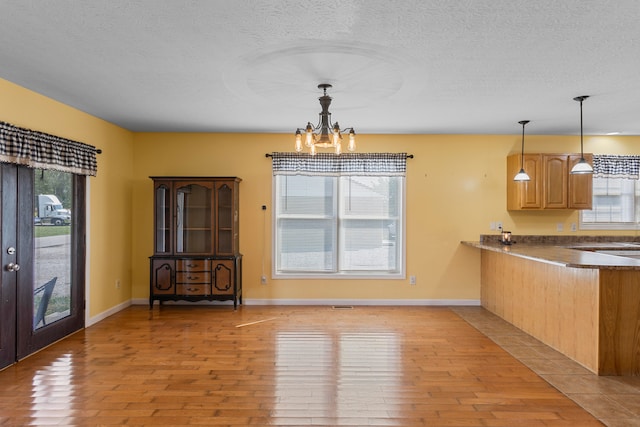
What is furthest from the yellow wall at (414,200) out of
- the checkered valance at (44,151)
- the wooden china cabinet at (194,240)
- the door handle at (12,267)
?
the door handle at (12,267)

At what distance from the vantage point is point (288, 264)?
574 centimetres

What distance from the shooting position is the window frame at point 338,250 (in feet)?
18.7

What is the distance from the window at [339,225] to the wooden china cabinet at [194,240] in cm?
68

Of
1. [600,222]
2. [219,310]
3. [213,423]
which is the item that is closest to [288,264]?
[219,310]

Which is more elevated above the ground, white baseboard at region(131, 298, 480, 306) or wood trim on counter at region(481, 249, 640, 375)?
wood trim on counter at region(481, 249, 640, 375)

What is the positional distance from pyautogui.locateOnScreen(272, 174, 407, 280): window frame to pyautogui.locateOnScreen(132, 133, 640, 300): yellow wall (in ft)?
0.22

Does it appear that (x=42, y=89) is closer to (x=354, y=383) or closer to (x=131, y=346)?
(x=131, y=346)

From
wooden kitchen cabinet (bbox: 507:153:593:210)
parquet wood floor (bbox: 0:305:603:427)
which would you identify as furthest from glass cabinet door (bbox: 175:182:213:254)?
wooden kitchen cabinet (bbox: 507:153:593:210)

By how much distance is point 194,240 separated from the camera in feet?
17.6

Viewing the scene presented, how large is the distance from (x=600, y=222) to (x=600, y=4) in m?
4.45

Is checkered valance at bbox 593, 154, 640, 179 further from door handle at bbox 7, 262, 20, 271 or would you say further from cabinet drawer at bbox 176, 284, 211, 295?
door handle at bbox 7, 262, 20, 271

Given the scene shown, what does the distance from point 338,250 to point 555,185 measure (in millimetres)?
2862

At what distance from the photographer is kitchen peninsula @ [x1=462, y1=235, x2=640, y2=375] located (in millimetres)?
3275

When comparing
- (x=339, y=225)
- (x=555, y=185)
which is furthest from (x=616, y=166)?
(x=339, y=225)
